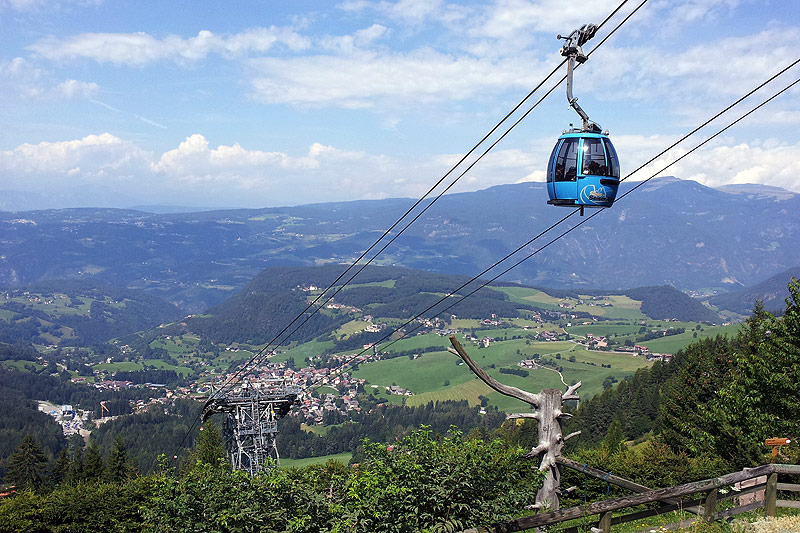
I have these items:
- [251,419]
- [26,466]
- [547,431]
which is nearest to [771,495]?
[547,431]

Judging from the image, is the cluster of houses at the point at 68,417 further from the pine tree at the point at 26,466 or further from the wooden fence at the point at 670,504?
the wooden fence at the point at 670,504

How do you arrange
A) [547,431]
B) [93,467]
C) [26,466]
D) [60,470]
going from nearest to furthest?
[547,431]
[93,467]
[26,466]
[60,470]

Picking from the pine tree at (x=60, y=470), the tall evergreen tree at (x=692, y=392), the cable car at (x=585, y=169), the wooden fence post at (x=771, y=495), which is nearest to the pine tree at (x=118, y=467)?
the pine tree at (x=60, y=470)

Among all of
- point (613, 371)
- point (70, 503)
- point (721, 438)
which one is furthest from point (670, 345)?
point (70, 503)

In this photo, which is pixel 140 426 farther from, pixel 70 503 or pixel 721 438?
pixel 721 438

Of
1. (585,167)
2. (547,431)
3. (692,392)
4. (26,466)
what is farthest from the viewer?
(26,466)

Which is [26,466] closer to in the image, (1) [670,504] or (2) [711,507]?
(1) [670,504]
